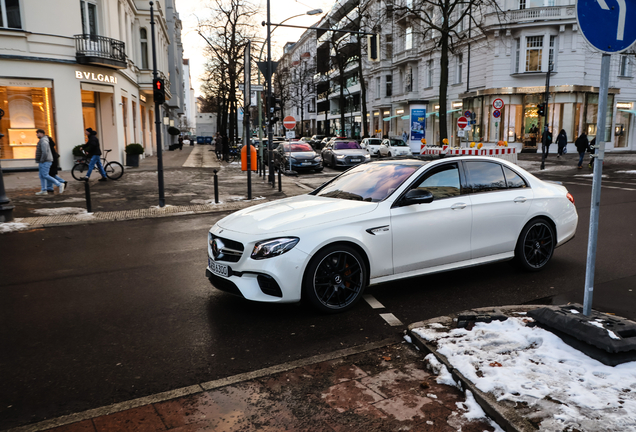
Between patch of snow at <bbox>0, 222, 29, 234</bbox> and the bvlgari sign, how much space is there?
1396 cm

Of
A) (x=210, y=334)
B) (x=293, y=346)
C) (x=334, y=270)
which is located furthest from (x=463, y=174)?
(x=210, y=334)

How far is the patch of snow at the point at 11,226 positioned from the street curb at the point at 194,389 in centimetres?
849

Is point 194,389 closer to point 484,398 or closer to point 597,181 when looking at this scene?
point 484,398

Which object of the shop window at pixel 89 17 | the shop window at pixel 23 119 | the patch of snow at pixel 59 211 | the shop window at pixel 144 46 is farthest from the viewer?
the shop window at pixel 144 46

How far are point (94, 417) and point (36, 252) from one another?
20.2 feet

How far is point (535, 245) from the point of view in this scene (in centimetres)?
646

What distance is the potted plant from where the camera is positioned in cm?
2595

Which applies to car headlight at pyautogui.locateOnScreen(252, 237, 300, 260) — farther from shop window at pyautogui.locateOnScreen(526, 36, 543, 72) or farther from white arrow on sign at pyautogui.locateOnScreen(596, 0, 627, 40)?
shop window at pyautogui.locateOnScreen(526, 36, 543, 72)

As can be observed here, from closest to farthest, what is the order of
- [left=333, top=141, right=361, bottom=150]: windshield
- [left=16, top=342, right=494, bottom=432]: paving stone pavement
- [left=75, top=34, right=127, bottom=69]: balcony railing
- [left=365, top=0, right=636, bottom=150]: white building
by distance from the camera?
[left=16, top=342, right=494, bottom=432]: paving stone pavement → [left=75, top=34, right=127, bottom=69]: balcony railing → [left=333, top=141, right=361, bottom=150]: windshield → [left=365, top=0, right=636, bottom=150]: white building

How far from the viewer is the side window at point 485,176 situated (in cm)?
605

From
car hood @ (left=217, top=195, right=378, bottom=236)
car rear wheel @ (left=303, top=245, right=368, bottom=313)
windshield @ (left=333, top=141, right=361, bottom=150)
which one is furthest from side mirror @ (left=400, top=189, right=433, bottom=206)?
windshield @ (left=333, top=141, right=361, bottom=150)

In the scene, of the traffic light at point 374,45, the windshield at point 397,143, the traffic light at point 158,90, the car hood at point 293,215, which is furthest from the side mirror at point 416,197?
the windshield at point 397,143

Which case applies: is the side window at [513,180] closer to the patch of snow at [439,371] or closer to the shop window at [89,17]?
the patch of snow at [439,371]

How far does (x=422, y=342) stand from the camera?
13.6 ft
